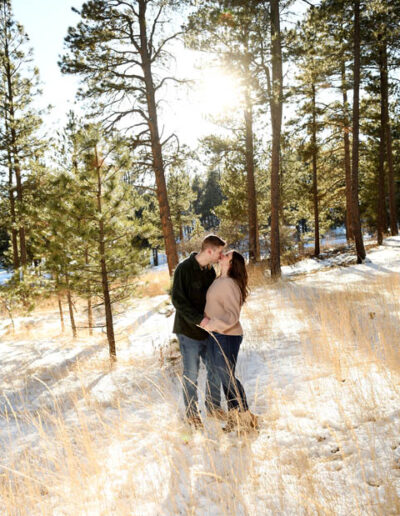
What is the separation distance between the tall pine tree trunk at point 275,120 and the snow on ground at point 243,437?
491 cm

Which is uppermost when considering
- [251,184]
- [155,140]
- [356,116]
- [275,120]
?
[275,120]

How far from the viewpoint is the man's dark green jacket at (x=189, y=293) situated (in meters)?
3.14

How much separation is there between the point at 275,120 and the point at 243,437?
427 inches

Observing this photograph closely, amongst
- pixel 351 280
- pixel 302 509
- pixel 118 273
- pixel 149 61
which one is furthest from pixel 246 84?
pixel 302 509

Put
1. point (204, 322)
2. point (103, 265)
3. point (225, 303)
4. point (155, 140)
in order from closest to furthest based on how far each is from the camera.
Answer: point (204, 322) → point (225, 303) → point (103, 265) → point (155, 140)

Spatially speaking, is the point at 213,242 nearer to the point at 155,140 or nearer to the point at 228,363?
the point at 228,363

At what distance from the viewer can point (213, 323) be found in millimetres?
2854

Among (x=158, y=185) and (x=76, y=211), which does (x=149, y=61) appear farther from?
(x=76, y=211)

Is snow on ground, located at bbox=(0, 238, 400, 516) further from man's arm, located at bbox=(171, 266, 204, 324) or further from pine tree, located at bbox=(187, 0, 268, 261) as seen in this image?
pine tree, located at bbox=(187, 0, 268, 261)

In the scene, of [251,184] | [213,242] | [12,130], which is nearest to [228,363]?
[213,242]

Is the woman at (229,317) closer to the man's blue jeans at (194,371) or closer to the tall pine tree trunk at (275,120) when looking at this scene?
the man's blue jeans at (194,371)

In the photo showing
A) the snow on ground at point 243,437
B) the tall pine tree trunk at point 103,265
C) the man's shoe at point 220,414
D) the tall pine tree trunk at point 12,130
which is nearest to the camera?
the snow on ground at point 243,437

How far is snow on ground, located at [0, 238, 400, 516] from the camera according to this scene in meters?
2.12

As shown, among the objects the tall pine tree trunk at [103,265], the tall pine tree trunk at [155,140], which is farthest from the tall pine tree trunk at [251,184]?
the tall pine tree trunk at [103,265]
